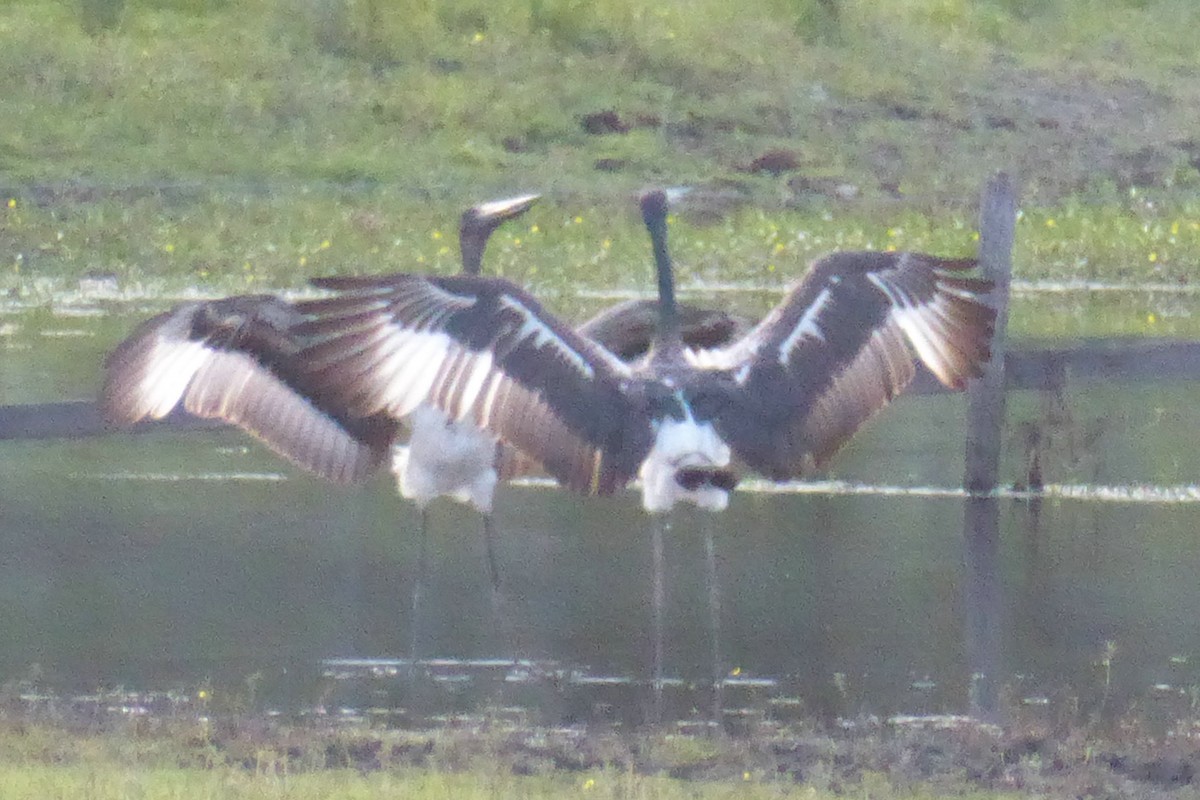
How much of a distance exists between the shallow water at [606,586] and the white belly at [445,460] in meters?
0.48

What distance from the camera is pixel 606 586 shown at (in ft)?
30.2

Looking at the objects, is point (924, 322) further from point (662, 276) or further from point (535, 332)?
point (535, 332)

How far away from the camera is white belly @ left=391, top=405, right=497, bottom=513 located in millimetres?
8180

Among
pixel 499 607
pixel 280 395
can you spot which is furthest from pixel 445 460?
pixel 499 607

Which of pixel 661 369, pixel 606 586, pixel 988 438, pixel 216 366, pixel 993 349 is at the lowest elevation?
pixel 606 586

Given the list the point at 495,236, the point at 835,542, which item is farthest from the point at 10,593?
the point at 495,236

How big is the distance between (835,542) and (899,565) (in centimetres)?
55

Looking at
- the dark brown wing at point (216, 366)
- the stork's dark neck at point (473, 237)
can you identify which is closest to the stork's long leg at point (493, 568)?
the dark brown wing at point (216, 366)

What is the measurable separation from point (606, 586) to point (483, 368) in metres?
2.54

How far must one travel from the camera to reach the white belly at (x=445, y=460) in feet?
26.8

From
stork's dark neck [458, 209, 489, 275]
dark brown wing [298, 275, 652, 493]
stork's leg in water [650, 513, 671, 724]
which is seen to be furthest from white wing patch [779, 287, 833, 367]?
stork's dark neck [458, 209, 489, 275]

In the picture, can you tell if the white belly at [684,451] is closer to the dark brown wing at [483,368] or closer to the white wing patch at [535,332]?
the dark brown wing at [483,368]

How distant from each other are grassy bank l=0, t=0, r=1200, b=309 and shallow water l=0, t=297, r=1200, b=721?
7685 millimetres

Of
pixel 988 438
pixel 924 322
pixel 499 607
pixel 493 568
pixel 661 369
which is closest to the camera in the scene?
pixel 661 369
